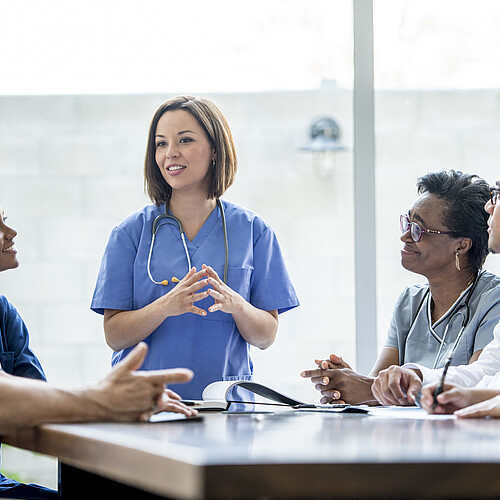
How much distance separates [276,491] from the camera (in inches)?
26.7

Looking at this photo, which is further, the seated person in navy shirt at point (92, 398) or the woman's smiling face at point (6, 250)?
the woman's smiling face at point (6, 250)

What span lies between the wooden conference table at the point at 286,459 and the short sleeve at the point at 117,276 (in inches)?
38.6

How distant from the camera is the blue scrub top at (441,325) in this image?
183cm

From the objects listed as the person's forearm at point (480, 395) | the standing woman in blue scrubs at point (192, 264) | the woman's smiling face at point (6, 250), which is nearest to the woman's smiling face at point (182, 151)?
the standing woman in blue scrubs at point (192, 264)

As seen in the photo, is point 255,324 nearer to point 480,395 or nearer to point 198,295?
point 198,295

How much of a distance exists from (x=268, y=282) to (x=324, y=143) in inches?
33.2

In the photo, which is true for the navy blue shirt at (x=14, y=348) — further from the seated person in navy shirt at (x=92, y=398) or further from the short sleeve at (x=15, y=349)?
the seated person in navy shirt at (x=92, y=398)

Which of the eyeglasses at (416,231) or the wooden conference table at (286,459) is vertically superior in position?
the eyeglasses at (416,231)

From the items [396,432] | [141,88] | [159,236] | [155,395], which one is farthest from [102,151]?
[396,432]

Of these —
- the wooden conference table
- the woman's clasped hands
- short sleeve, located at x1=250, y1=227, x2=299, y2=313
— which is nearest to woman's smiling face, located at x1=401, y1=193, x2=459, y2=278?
short sleeve, located at x1=250, y1=227, x2=299, y2=313

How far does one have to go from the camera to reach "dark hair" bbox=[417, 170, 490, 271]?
2.05 metres

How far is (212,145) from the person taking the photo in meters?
2.14

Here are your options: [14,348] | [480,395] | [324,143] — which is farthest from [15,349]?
[324,143]

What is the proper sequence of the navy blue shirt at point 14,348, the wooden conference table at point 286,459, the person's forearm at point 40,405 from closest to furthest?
the wooden conference table at point 286,459 → the person's forearm at point 40,405 → the navy blue shirt at point 14,348
